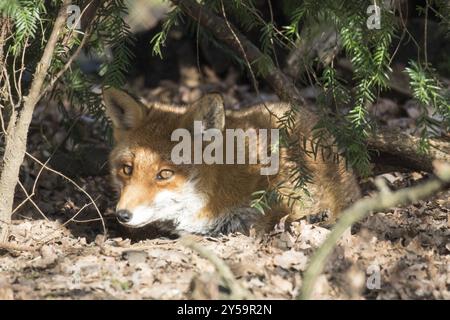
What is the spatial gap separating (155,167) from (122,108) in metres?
0.82

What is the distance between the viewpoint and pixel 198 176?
6.37 m

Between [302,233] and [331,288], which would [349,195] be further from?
[331,288]

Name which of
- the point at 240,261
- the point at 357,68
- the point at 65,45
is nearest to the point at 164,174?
the point at 240,261

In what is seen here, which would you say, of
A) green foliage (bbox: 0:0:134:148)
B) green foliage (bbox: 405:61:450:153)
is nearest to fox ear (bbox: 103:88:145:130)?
green foliage (bbox: 0:0:134:148)

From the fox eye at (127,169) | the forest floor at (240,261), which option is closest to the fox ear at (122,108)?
the fox eye at (127,169)

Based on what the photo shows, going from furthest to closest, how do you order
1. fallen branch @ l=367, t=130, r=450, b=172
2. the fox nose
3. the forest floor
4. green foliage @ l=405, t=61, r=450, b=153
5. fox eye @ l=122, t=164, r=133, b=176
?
fallen branch @ l=367, t=130, r=450, b=172 → fox eye @ l=122, t=164, r=133, b=176 → the fox nose → green foliage @ l=405, t=61, r=450, b=153 → the forest floor

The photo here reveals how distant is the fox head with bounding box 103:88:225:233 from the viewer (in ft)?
19.8

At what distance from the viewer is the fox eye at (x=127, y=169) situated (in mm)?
6281

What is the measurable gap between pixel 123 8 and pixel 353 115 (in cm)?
234

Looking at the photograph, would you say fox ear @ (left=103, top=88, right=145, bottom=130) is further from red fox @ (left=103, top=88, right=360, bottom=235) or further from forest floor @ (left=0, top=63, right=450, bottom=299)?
forest floor @ (left=0, top=63, right=450, bottom=299)

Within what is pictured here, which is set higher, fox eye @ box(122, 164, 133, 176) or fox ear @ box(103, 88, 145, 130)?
fox ear @ box(103, 88, 145, 130)

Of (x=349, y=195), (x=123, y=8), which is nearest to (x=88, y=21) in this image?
(x=123, y=8)

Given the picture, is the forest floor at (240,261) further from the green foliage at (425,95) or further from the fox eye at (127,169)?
the green foliage at (425,95)

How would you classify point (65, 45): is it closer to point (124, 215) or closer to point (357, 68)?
point (124, 215)
